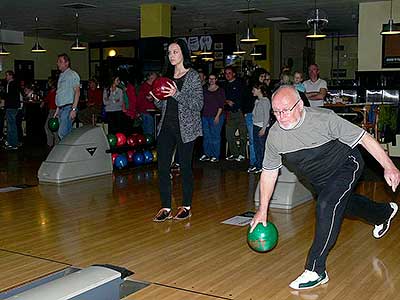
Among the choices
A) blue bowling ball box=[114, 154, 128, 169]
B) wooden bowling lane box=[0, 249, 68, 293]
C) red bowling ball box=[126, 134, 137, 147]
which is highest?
red bowling ball box=[126, 134, 137, 147]

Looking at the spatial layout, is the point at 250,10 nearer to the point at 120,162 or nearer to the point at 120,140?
the point at 120,140

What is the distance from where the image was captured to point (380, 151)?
7.39 feet

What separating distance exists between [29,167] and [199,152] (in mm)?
2346

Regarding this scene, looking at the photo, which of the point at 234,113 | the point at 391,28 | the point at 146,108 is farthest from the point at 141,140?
the point at 391,28

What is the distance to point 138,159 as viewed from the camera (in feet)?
19.8

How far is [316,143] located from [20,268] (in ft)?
4.86

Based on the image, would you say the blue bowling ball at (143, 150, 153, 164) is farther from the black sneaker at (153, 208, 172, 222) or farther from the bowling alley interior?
the black sneaker at (153, 208, 172, 222)

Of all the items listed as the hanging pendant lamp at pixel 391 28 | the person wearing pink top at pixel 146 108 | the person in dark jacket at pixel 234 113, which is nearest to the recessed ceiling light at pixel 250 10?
the hanging pendant lamp at pixel 391 28

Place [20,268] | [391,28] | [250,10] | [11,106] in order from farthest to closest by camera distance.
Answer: [250,10] → [11,106] → [391,28] → [20,268]

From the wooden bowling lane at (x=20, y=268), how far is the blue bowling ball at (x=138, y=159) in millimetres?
3117

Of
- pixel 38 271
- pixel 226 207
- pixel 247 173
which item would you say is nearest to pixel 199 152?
pixel 247 173

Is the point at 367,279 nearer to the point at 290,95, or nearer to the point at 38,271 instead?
the point at 290,95

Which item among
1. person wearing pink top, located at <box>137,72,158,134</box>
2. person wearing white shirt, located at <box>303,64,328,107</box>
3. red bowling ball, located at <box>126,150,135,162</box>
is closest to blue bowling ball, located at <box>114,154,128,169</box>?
red bowling ball, located at <box>126,150,135,162</box>

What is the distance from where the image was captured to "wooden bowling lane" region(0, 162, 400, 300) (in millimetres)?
2451
